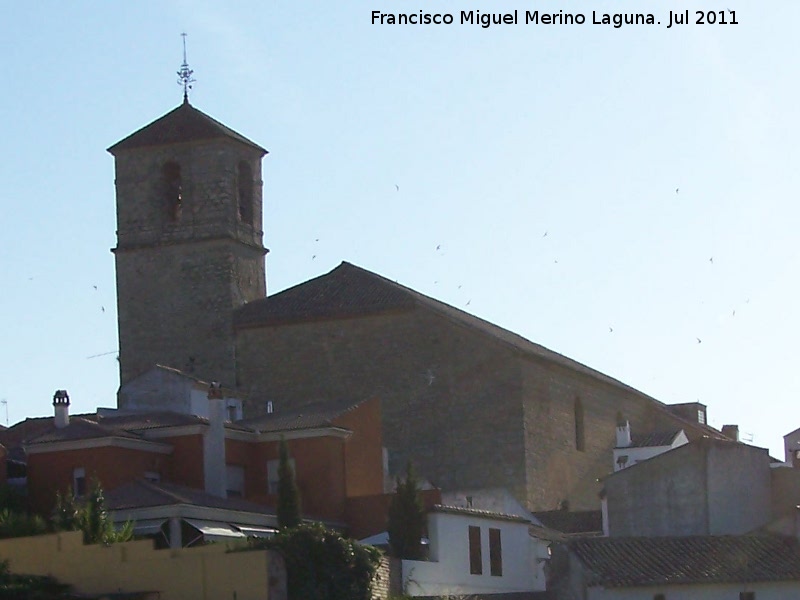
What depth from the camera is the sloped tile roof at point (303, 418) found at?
145 feet

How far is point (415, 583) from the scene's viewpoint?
3712cm

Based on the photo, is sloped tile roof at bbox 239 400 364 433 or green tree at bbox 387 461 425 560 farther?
sloped tile roof at bbox 239 400 364 433

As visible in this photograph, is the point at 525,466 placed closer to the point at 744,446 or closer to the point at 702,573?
the point at 744,446

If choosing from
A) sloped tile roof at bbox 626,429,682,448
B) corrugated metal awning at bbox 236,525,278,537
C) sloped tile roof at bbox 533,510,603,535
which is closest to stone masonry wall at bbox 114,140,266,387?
sloped tile roof at bbox 533,510,603,535

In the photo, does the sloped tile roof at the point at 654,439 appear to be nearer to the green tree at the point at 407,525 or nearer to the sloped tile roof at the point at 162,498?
the sloped tile roof at the point at 162,498

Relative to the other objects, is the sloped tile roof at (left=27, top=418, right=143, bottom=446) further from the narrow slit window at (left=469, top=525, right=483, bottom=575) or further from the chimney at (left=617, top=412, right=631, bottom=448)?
the chimney at (left=617, top=412, right=631, bottom=448)

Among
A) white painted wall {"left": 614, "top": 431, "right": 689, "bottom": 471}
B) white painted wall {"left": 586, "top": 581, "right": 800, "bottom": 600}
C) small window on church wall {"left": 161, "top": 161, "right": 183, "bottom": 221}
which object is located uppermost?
small window on church wall {"left": 161, "top": 161, "right": 183, "bottom": 221}

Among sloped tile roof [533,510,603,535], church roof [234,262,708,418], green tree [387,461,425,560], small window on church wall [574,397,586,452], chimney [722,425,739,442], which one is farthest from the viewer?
chimney [722,425,739,442]

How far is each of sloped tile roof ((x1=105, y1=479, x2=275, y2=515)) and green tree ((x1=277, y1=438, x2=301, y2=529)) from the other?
Answer: 1226mm

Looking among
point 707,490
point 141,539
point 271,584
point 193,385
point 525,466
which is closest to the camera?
point 271,584

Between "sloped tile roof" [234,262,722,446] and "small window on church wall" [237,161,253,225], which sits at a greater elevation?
"small window on church wall" [237,161,253,225]

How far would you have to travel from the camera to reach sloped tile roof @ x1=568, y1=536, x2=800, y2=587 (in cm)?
3788

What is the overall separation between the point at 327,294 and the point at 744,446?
1368 centimetres

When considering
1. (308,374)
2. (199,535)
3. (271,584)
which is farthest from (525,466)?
(271,584)
